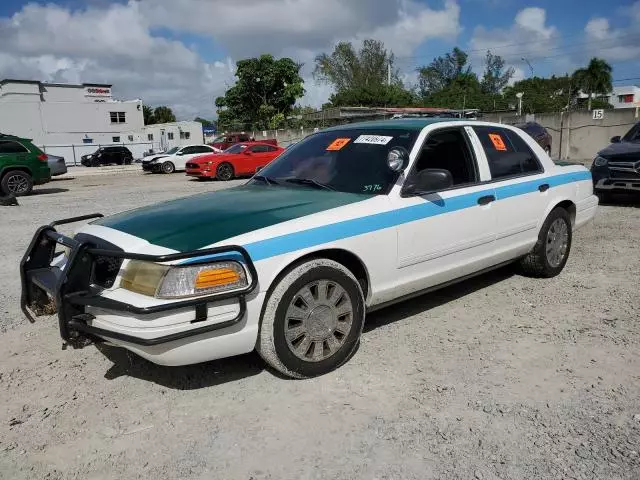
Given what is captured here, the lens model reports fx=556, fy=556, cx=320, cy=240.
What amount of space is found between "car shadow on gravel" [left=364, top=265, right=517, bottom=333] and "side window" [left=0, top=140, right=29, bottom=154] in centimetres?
1411

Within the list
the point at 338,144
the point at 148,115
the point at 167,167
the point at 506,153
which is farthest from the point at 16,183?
the point at 148,115

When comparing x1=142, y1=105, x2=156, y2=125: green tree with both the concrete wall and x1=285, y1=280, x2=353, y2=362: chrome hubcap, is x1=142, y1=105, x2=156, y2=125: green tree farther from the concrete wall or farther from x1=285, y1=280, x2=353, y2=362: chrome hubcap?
x1=285, y1=280, x2=353, y2=362: chrome hubcap

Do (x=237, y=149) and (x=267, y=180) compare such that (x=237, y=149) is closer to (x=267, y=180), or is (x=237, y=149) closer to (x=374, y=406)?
(x=267, y=180)

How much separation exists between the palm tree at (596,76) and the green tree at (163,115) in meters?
62.0

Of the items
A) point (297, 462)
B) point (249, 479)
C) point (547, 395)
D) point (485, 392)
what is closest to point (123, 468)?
point (249, 479)

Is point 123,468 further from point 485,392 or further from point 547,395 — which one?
point 547,395

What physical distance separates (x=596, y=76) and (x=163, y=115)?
215ft

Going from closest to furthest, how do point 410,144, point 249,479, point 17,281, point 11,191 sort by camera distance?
1. point 249,479
2. point 410,144
3. point 17,281
4. point 11,191

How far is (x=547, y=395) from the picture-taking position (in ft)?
10.4

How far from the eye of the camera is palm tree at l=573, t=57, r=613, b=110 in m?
70.0

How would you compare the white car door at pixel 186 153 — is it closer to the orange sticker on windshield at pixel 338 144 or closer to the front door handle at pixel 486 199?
the orange sticker on windshield at pixel 338 144

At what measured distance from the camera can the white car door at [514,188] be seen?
15.3ft

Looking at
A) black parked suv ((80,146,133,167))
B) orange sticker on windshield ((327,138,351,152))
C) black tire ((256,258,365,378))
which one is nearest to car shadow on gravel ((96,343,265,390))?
black tire ((256,258,365,378))

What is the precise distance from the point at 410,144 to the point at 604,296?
7.62ft
